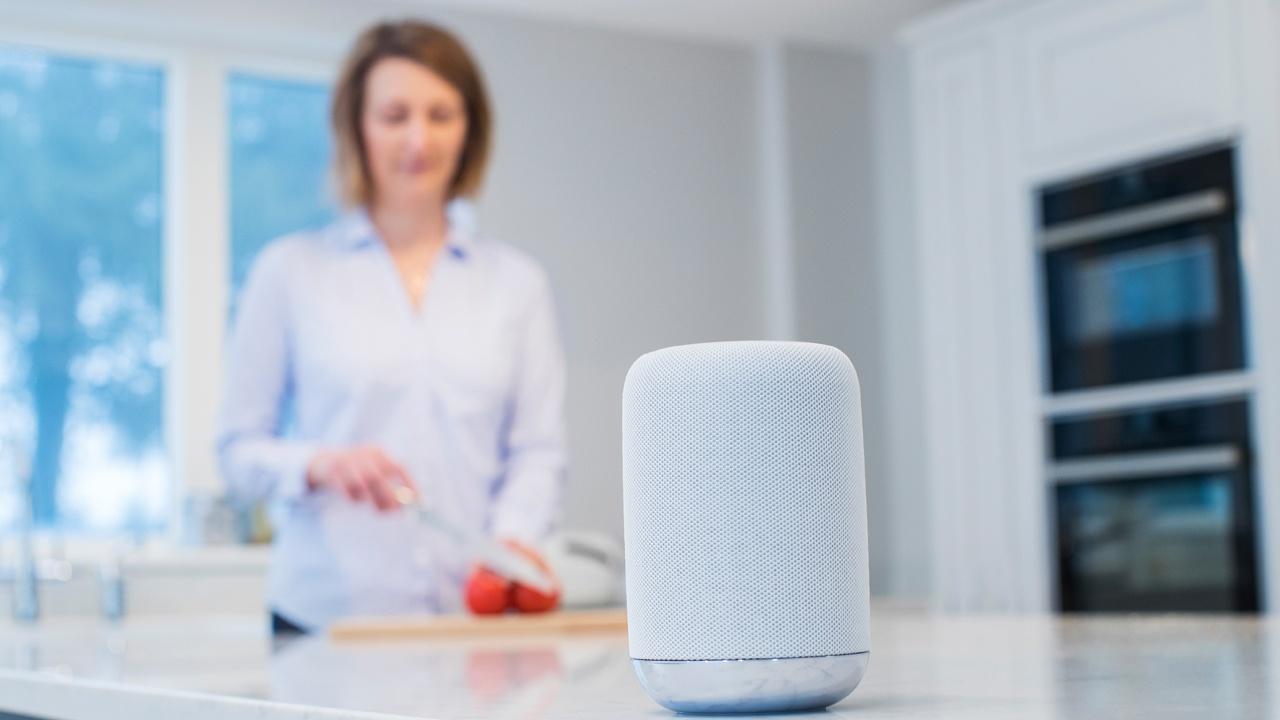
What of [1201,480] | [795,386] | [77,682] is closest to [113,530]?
[1201,480]

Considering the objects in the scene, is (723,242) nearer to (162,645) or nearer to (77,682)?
(162,645)

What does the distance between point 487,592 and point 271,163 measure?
3041 mm

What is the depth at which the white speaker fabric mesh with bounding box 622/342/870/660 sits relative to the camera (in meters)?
0.53

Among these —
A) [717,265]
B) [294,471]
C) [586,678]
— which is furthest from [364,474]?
[717,265]

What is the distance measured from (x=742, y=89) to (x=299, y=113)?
4.48 feet

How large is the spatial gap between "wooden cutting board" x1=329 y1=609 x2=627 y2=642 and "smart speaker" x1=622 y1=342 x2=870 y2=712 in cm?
87

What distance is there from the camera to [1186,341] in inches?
131

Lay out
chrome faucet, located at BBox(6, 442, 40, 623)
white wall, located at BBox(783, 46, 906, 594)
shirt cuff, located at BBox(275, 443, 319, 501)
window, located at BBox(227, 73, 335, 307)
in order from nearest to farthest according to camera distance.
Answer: shirt cuff, located at BBox(275, 443, 319, 501) → chrome faucet, located at BBox(6, 442, 40, 623) → window, located at BBox(227, 73, 335, 307) → white wall, located at BBox(783, 46, 906, 594)

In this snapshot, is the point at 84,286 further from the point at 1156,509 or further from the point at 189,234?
the point at 1156,509

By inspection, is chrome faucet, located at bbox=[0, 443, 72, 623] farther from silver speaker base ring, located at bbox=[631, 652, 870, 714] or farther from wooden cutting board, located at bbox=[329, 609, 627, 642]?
silver speaker base ring, located at bbox=[631, 652, 870, 714]

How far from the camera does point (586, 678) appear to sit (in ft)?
2.55

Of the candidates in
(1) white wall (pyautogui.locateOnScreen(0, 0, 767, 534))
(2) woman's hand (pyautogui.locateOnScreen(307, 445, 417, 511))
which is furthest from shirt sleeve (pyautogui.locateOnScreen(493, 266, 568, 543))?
(1) white wall (pyautogui.locateOnScreen(0, 0, 767, 534))

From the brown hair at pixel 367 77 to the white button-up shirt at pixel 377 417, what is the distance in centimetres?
9

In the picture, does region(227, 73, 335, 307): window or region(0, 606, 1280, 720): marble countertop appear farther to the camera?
region(227, 73, 335, 307): window
